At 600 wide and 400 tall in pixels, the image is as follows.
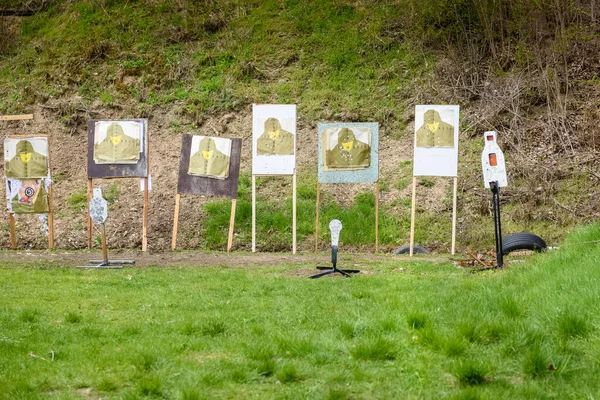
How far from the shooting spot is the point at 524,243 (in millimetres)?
10125

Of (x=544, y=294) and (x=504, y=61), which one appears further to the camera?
(x=504, y=61)

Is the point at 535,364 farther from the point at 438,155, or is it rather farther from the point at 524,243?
the point at 438,155

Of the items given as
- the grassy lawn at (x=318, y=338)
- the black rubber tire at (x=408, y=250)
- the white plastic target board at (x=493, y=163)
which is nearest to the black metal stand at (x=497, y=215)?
the white plastic target board at (x=493, y=163)

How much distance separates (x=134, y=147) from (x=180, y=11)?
6417mm

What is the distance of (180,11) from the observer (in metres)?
17.6

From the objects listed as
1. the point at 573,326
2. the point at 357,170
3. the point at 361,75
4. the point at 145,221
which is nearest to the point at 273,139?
the point at 357,170

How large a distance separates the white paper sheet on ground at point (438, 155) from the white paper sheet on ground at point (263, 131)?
6.23ft

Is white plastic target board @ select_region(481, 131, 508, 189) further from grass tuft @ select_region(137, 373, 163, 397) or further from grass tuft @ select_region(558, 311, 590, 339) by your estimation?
grass tuft @ select_region(137, 373, 163, 397)

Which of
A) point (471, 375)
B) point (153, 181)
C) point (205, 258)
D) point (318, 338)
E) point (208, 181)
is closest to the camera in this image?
point (471, 375)

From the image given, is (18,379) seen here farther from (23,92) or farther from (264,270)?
(23,92)

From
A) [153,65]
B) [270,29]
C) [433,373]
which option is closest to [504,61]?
[270,29]

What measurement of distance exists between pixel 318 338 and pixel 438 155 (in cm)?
703

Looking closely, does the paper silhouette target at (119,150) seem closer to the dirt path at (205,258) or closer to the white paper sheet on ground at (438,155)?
the dirt path at (205,258)

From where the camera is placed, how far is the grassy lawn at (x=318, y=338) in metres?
4.42
